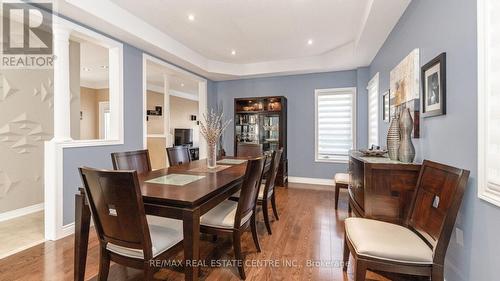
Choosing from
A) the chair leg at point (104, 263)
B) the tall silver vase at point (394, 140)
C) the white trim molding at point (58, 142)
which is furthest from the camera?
the white trim molding at point (58, 142)

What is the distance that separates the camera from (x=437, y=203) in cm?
149

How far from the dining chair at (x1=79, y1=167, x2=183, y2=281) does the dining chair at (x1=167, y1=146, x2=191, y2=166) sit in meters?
1.58

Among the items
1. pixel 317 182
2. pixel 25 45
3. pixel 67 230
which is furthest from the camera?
pixel 317 182

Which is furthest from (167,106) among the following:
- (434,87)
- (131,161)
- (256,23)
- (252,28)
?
(434,87)

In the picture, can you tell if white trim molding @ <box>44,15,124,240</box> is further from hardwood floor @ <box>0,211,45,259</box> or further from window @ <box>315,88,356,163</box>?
window @ <box>315,88,356,163</box>

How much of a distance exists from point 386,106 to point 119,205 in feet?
10.7

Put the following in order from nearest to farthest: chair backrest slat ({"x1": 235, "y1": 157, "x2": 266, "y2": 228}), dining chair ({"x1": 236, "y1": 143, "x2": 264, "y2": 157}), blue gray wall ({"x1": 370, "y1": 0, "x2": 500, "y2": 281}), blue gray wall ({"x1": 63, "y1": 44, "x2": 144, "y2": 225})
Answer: blue gray wall ({"x1": 370, "y1": 0, "x2": 500, "y2": 281})
chair backrest slat ({"x1": 235, "y1": 157, "x2": 266, "y2": 228})
blue gray wall ({"x1": 63, "y1": 44, "x2": 144, "y2": 225})
dining chair ({"x1": 236, "y1": 143, "x2": 264, "y2": 157})

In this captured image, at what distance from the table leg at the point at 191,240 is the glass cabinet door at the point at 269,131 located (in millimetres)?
3972

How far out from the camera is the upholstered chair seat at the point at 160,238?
144cm

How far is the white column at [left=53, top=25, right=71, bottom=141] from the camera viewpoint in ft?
8.46

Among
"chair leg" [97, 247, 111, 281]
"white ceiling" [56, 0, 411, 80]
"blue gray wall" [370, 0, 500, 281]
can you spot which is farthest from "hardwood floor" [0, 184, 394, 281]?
"white ceiling" [56, 0, 411, 80]

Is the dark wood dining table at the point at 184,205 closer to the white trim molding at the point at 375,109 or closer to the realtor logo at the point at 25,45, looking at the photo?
the realtor logo at the point at 25,45

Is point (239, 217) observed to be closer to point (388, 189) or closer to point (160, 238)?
point (160, 238)

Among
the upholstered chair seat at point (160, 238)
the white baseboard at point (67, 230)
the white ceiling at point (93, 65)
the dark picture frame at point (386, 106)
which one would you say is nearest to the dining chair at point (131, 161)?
the upholstered chair seat at point (160, 238)
